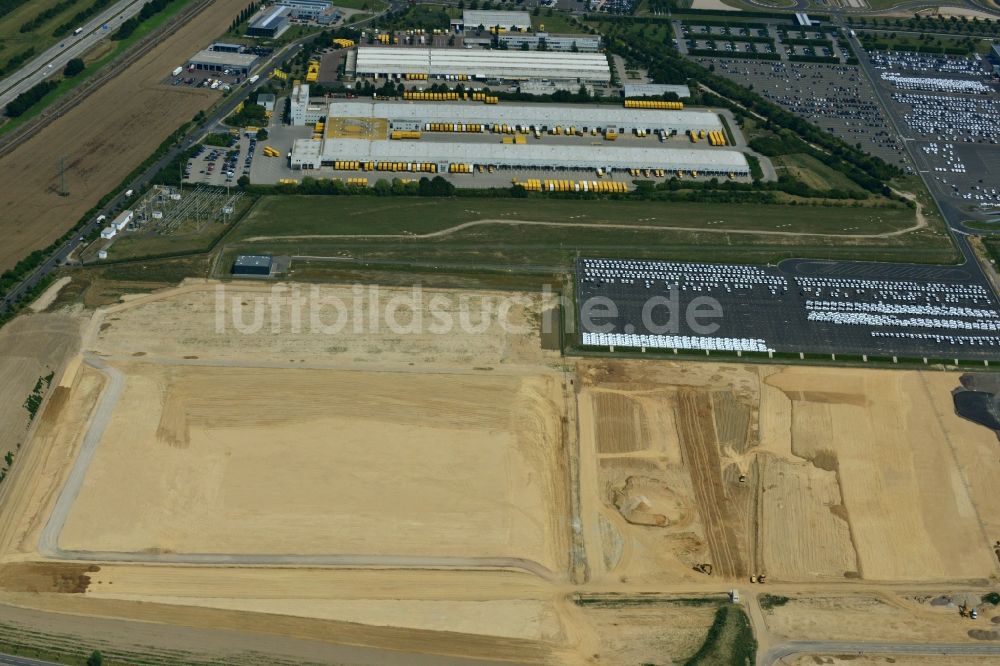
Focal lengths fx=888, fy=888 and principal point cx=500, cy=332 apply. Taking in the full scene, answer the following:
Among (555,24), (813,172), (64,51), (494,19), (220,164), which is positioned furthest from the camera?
(555,24)

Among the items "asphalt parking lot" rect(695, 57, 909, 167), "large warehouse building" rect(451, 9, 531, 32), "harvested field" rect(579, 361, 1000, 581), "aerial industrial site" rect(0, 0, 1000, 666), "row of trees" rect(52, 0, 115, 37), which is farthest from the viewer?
"large warehouse building" rect(451, 9, 531, 32)

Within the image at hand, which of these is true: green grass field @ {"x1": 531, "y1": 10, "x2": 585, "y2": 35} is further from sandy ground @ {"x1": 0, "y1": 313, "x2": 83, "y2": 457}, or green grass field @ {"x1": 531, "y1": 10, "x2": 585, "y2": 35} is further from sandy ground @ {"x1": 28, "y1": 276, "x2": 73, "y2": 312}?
sandy ground @ {"x1": 0, "y1": 313, "x2": 83, "y2": 457}

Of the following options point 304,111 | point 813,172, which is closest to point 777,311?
point 813,172

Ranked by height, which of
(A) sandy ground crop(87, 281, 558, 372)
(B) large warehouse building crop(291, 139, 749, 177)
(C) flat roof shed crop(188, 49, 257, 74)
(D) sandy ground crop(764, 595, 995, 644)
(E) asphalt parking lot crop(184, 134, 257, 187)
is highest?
(C) flat roof shed crop(188, 49, 257, 74)

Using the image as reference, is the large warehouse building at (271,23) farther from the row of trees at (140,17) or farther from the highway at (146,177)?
the row of trees at (140,17)

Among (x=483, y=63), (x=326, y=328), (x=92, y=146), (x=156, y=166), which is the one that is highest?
(x=483, y=63)

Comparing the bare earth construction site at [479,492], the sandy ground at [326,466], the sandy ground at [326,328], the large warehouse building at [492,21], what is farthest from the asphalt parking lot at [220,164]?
the large warehouse building at [492,21]

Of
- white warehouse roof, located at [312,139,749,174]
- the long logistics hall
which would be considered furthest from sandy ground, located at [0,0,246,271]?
white warehouse roof, located at [312,139,749,174]

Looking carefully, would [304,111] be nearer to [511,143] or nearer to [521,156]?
[511,143]
